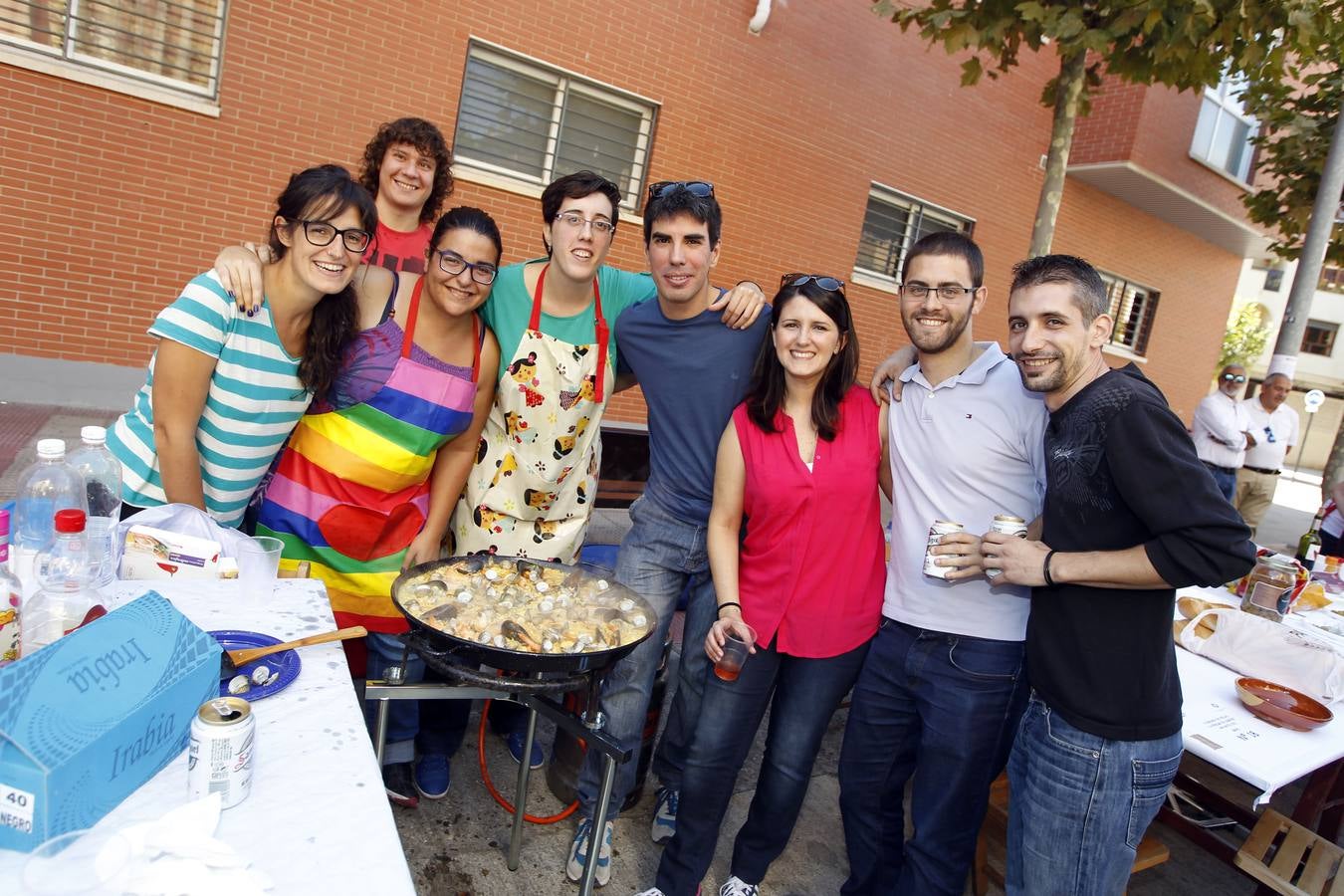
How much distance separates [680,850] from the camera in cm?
270

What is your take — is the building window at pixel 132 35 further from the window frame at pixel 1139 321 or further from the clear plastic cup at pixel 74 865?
the window frame at pixel 1139 321

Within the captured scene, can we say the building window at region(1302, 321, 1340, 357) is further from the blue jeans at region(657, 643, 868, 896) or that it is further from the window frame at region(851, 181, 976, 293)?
the blue jeans at region(657, 643, 868, 896)

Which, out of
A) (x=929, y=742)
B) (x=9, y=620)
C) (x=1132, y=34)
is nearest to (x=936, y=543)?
(x=929, y=742)

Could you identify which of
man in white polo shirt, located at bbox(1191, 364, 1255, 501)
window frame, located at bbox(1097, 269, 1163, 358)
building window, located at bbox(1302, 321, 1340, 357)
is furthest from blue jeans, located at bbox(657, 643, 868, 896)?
building window, located at bbox(1302, 321, 1340, 357)

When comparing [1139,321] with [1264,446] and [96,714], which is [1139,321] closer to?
[1264,446]

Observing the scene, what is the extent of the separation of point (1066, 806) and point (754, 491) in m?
1.23

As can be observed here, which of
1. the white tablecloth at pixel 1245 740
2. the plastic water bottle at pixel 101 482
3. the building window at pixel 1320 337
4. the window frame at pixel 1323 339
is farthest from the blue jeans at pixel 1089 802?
the building window at pixel 1320 337

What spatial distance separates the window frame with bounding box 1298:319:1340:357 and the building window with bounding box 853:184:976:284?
31.5 meters

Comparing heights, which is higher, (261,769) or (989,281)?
(989,281)

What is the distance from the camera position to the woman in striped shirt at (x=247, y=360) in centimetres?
239

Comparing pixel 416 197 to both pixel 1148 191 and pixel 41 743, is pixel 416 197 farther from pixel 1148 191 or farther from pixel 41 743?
pixel 1148 191

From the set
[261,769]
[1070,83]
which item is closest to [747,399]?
[261,769]

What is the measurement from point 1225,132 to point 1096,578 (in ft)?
50.5

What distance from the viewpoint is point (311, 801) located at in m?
1.47
